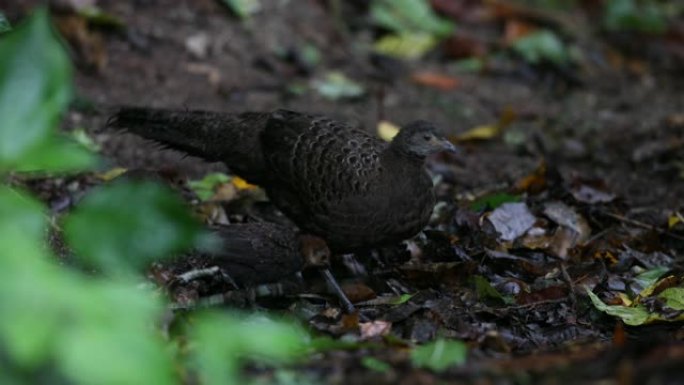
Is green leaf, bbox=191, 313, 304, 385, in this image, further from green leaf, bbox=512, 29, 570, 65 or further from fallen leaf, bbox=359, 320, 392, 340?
green leaf, bbox=512, 29, 570, 65

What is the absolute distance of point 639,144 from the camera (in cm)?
688

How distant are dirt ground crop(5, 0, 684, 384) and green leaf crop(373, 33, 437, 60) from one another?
11 centimetres

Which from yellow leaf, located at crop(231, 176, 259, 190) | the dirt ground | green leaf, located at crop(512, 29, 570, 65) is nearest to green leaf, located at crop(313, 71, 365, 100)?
the dirt ground

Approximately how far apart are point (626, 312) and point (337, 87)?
12.4 ft

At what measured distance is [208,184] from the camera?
544 centimetres

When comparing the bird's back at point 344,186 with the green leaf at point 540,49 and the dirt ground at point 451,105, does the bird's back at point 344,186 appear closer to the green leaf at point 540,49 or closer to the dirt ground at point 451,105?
the dirt ground at point 451,105

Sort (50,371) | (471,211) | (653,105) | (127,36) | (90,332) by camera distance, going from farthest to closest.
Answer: (653,105) → (127,36) → (471,211) → (50,371) → (90,332)

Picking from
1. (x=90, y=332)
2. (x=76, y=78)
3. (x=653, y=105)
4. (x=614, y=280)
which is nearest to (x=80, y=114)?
(x=76, y=78)

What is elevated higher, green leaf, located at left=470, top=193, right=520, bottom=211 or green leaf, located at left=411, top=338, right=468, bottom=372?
green leaf, located at left=411, top=338, right=468, bottom=372

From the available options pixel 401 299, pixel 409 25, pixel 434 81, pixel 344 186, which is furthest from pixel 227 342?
pixel 409 25

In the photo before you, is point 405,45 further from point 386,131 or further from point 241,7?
point 386,131

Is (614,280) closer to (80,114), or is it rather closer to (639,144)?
(639,144)

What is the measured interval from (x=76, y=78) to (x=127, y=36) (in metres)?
0.65

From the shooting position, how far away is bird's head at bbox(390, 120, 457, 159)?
184 inches
